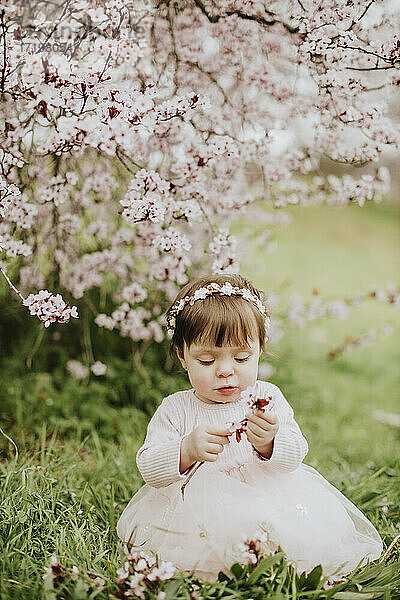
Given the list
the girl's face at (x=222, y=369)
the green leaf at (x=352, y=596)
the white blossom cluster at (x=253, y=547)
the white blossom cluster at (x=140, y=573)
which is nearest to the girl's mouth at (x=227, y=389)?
Answer: the girl's face at (x=222, y=369)

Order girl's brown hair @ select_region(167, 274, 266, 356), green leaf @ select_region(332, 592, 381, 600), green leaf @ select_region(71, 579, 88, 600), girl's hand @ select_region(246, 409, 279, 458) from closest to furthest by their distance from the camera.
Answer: green leaf @ select_region(71, 579, 88, 600)
green leaf @ select_region(332, 592, 381, 600)
girl's hand @ select_region(246, 409, 279, 458)
girl's brown hair @ select_region(167, 274, 266, 356)

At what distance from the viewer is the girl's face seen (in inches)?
82.0

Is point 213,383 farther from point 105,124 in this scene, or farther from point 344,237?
point 344,237

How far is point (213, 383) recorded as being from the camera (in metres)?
2.09

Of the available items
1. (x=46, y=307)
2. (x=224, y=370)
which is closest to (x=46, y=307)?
(x=46, y=307)

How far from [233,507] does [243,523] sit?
0.18ft

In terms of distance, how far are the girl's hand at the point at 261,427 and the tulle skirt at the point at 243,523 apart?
0.15 meters

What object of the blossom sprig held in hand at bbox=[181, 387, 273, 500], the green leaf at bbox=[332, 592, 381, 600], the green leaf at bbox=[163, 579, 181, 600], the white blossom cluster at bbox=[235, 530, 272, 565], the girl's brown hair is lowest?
the green leaf at bbox=[332, 592, 381, 600]

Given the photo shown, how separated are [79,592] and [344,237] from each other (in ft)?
35.8

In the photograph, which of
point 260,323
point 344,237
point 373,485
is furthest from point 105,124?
point 344,237

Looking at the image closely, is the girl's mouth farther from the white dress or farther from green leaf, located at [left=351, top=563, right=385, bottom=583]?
green leaf, located at [left=351, top=563, right=385, bottom=583]

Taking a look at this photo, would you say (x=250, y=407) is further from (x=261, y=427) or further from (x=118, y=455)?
(x=118, y=455)

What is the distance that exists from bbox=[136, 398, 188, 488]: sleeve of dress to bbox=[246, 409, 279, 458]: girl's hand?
0.73 feet

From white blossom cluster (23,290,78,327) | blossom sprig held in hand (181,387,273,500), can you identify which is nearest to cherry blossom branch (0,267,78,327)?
white blossom cluster (23,290,78,327)
